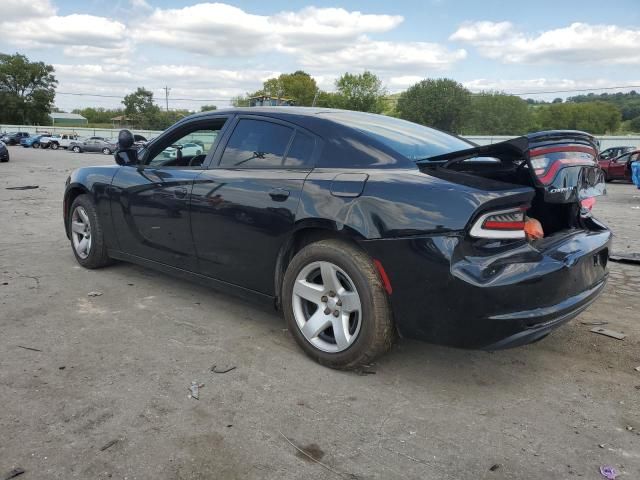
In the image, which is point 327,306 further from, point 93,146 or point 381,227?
point 93,146

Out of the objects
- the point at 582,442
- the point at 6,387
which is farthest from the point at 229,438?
the point at 582,442

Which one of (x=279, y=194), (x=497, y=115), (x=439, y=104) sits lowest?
(x=279, y=194)

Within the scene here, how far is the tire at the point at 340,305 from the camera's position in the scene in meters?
2.96

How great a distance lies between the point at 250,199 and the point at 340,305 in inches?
38.5

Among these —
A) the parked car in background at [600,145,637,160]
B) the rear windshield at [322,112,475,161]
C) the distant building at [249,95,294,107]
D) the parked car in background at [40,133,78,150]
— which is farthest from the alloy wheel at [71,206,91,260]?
the parked car in background at [40,133,78,150]

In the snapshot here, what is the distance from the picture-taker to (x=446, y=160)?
3.10 metres

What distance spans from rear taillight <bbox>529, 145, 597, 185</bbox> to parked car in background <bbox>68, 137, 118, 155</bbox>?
44040mm

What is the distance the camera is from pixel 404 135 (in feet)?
11.9

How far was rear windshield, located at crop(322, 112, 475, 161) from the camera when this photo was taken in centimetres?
Result: 332

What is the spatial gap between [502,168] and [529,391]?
1283mm

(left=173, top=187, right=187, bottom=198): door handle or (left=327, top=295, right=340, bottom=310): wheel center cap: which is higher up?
(left=173, top=187, right=187, bottom=198): door handle

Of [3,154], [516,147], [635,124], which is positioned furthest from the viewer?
[635,124]

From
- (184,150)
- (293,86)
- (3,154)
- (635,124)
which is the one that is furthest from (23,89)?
(184,150)

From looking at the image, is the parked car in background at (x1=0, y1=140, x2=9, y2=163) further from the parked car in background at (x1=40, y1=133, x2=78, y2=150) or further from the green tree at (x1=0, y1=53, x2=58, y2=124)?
the green tree at (x1=0, y1=53, x2=58, y2=124)
